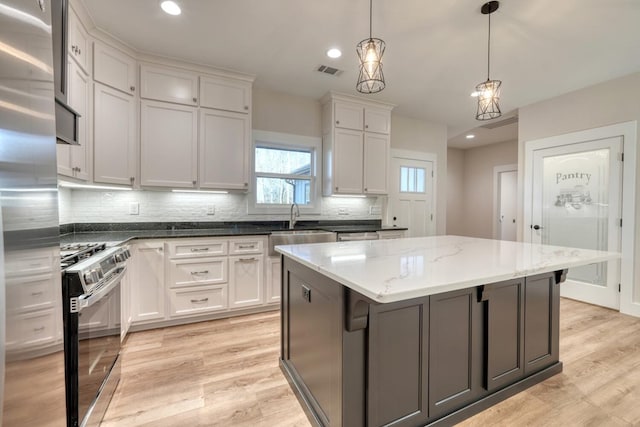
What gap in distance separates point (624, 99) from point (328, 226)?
150 inches

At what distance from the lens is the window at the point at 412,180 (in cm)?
467

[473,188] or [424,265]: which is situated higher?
[473,188]

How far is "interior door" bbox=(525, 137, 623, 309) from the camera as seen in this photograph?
10.8ft

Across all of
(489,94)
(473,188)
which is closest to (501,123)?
(473,188)

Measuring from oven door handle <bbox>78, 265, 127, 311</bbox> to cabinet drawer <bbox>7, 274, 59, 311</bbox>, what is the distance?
56 cm

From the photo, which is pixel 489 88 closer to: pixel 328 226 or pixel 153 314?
pixel 328 226

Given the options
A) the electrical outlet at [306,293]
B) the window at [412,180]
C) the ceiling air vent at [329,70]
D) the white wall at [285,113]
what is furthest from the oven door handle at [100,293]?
the window at [412,180]

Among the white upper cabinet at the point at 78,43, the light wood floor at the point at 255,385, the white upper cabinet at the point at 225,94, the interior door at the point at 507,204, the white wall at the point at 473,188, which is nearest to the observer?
the light wood floor at the point at 255,385

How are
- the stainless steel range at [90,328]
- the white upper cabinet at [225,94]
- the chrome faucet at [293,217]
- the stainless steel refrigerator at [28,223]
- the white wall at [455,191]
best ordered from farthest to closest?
the white wall at [455,191]
the chrome faucet at [293,217]
the white upper cabinet at [225,94]
the stainless steel range at [90,328]
the stainless steel refrigerator at [28,223]

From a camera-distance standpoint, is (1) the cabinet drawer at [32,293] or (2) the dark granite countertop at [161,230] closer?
(1) the cabinet drawer at [32,293]

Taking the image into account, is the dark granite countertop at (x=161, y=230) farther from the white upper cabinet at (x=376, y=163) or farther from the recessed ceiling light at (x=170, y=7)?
the recessed ceiling light at (x=170, y=7)

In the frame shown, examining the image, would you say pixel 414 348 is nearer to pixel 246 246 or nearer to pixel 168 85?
pixel 246 246

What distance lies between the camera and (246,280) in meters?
3.01

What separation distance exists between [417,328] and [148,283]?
96.2 inches
